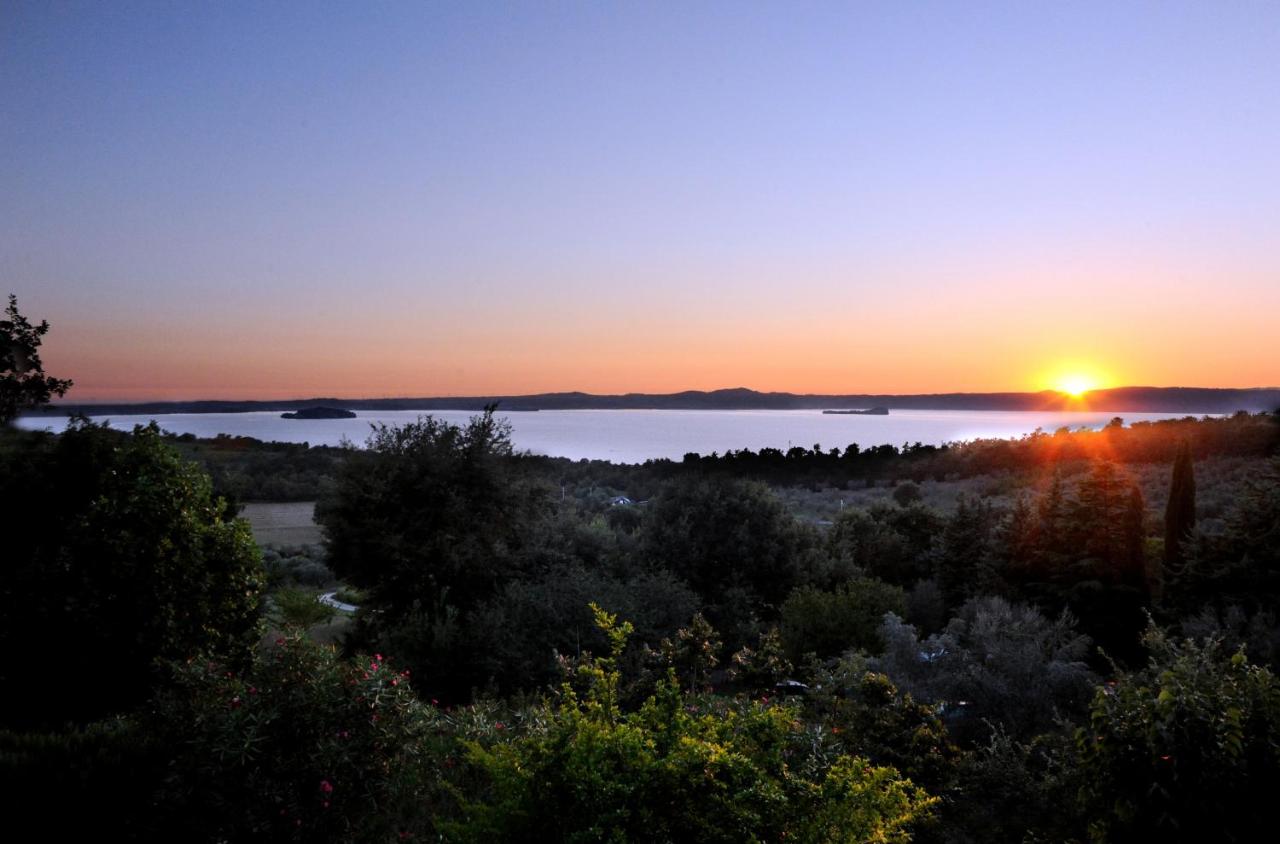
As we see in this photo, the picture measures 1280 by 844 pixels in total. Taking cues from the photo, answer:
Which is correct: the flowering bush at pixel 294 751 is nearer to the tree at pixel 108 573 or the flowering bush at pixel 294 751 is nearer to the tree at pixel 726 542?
the tree at pixel 108 573

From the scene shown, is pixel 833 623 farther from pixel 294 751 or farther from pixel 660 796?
pixel 294 751

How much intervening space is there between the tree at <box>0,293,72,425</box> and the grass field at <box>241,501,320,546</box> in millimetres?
9902

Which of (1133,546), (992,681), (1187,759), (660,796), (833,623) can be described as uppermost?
(1187,759)

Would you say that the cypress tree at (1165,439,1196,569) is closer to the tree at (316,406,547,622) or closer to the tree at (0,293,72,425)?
the tree at (316,406,547,622)

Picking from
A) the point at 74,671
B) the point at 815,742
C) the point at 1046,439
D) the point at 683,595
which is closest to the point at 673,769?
the point at 815,742

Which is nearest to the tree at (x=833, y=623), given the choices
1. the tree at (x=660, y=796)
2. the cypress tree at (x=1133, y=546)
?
the cypress tree at (x=1133, y=546)

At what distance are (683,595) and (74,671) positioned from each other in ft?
23.7

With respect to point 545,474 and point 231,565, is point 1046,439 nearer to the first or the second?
point 545,474

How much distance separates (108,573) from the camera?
6.63m

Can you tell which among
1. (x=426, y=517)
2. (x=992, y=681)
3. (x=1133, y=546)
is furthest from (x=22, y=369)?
(x=1133, y=546)

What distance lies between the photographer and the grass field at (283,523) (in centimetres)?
Answer: 2352

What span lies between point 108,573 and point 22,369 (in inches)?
243

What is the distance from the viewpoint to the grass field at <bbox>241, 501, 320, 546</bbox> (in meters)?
23.5

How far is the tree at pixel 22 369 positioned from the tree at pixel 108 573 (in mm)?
3969
